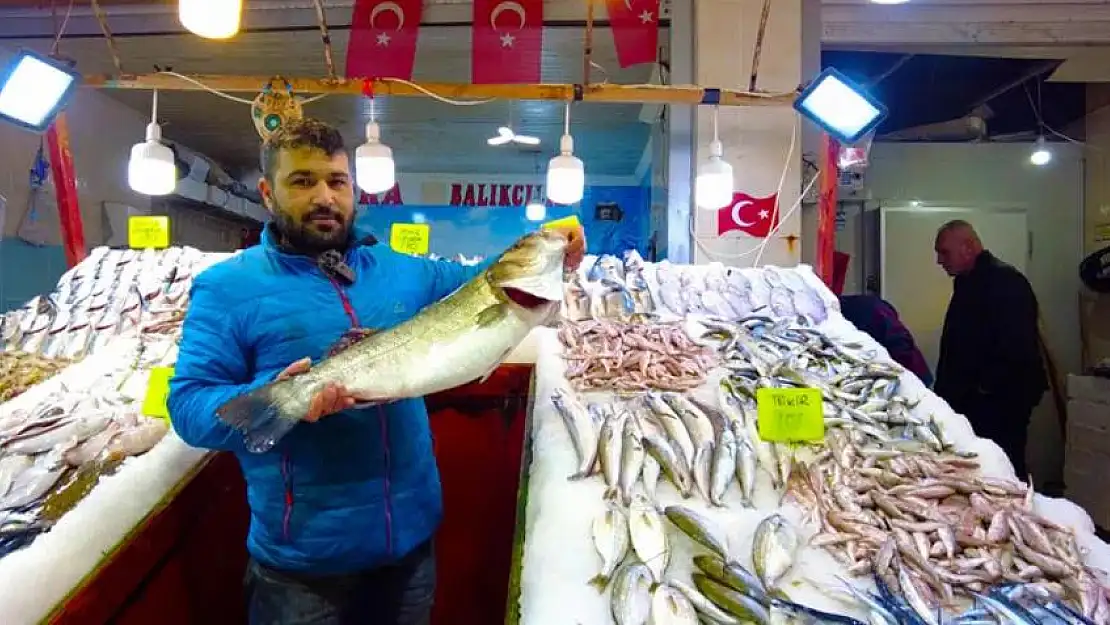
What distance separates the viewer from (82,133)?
8.85 meters

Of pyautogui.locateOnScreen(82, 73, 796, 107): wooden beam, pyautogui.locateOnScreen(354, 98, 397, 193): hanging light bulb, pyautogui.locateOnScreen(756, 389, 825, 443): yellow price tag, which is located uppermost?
pyautogui.locateOnScreen(82, 73, 796, 107): wooden beam

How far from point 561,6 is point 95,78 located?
146 inches

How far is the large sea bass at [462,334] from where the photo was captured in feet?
6.34

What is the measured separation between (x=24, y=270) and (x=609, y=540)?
25.9 ft

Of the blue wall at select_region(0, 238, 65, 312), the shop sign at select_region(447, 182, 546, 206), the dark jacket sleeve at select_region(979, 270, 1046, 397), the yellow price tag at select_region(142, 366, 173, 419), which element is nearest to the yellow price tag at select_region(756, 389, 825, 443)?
the yellow price tag at select_region(142, 366, 173, 419)

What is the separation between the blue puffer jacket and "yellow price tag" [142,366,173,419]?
829mm

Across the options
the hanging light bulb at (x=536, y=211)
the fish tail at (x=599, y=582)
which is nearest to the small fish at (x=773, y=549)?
the fish tail at (x=599, y=582)

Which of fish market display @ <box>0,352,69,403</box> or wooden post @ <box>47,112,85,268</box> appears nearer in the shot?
fish market display @ <box>0,352,69,403</box>

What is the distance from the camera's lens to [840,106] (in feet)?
13.3

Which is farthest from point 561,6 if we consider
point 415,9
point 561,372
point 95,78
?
point 561,372

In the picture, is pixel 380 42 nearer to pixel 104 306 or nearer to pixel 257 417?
pixel 104 306

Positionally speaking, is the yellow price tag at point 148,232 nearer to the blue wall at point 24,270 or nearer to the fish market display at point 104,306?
the fish market display at point 104,306

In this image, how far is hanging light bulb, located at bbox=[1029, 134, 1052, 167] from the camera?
7.82m

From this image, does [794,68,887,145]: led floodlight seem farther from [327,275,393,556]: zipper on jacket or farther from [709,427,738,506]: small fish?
[327,275,393,556]: zipper on jacket
